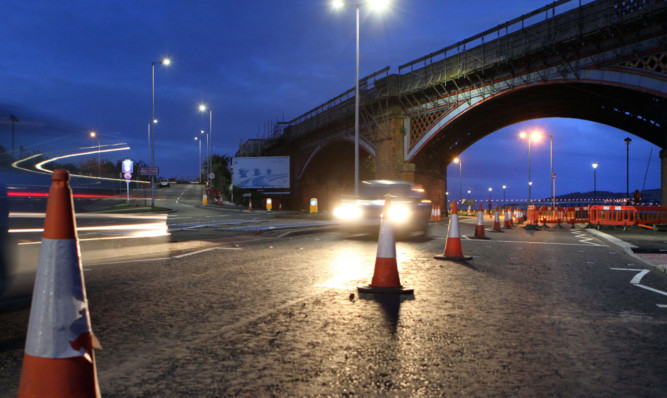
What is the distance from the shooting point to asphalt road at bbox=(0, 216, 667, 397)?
297 centimetres

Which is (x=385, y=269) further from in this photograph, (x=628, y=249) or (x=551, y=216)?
(x=551, y=216)

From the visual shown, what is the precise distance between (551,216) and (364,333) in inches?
1036

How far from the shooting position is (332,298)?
5555mm

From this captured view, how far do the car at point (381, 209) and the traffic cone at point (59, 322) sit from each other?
12.0m

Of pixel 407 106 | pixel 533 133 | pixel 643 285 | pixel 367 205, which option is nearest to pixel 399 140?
pixel 407 106

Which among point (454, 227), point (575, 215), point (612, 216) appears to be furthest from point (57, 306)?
point (575, 215)

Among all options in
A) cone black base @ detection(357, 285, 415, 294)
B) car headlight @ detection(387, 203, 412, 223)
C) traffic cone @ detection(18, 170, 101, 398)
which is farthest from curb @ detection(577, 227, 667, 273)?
traffic cone @ detection(18, 170, 101, 398)

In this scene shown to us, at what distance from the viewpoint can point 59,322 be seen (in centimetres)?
212

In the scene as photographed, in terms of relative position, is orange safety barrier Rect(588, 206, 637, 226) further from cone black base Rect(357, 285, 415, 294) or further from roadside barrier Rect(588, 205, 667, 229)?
cone black base Rect(357, 285, 415, 294)

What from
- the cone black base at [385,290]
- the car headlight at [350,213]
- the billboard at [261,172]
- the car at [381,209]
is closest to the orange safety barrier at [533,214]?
the car at [381,209]

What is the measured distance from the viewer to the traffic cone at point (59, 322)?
203 centimetres

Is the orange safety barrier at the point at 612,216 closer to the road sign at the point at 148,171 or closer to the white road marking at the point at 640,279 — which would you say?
the white road marking at the point at 640,279

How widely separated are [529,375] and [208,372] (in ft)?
6.68

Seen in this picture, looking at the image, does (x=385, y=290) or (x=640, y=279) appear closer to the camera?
(x=385, y=290)
